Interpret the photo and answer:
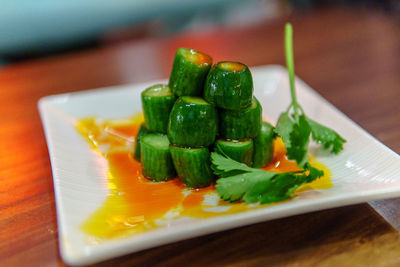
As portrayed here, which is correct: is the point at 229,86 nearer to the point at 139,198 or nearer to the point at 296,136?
the point at 296,136

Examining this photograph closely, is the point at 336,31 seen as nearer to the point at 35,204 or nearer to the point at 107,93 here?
the point at 107,93

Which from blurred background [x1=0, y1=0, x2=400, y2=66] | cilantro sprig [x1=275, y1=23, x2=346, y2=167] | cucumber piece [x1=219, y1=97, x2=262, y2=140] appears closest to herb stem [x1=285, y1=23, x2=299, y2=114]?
cilantro sprig [x1=275, y1=23, x2=346, y2=167]

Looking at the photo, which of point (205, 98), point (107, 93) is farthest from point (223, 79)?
point (107, 93)

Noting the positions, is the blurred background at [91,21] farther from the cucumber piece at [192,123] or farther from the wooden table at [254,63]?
the cucumber piece at [192,123]

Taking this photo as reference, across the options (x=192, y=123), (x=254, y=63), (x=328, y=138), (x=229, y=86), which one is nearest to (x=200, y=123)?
(x=192, y=123)

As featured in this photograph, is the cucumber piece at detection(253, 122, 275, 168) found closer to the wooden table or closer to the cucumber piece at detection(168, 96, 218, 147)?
the cucumber piece at detection(168, 96, 218, 147)
